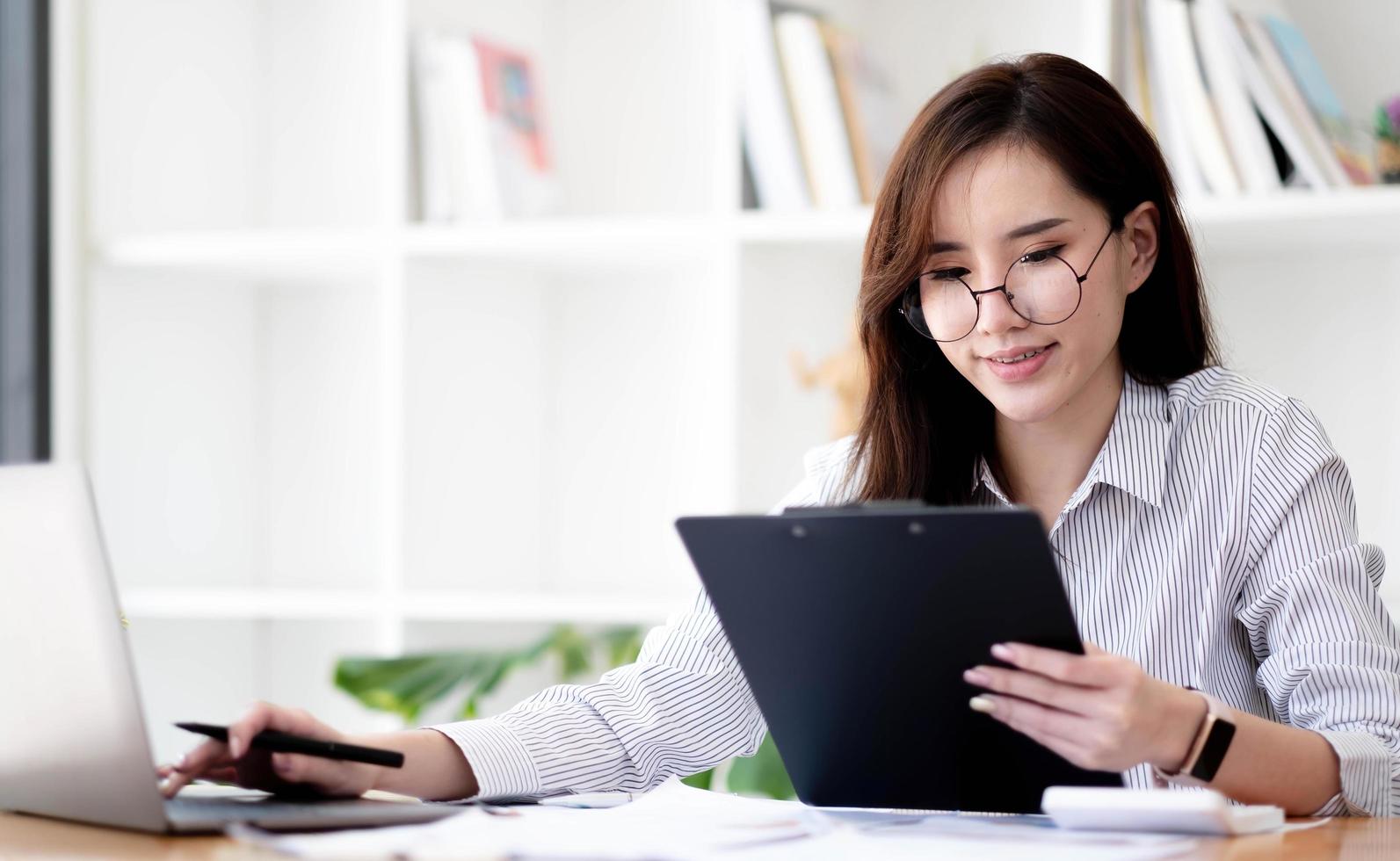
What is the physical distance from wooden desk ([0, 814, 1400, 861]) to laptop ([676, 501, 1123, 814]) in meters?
0.15

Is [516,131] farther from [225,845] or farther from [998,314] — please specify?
[225,845]

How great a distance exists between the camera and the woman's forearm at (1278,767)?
109 cm

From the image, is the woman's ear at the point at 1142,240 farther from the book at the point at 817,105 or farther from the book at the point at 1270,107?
the book at the point at 817,105

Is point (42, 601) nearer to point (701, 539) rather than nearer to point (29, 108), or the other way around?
point (701, 539)

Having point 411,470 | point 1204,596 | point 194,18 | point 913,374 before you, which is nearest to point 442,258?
point 411,470

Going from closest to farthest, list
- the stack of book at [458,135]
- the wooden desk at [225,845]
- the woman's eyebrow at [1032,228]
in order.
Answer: the wooden desk at [225,845], the woman's eyebrow at [1032,228], the stack of book at [458,135]

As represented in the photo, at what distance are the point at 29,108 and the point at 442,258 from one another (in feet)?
2.41

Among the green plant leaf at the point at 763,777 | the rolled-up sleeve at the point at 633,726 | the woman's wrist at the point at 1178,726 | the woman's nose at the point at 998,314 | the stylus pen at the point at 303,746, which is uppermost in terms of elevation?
the woman's nose at the point at 998,314

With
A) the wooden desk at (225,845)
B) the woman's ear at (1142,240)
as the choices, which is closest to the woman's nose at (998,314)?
the woman's ear at (1142,240)

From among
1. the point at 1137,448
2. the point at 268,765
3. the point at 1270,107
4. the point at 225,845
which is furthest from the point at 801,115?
the point at 225,845

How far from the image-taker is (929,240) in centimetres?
141

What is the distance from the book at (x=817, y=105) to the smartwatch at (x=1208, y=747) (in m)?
1.25

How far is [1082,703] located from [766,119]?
1.37 metres

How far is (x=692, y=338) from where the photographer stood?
264 cm
